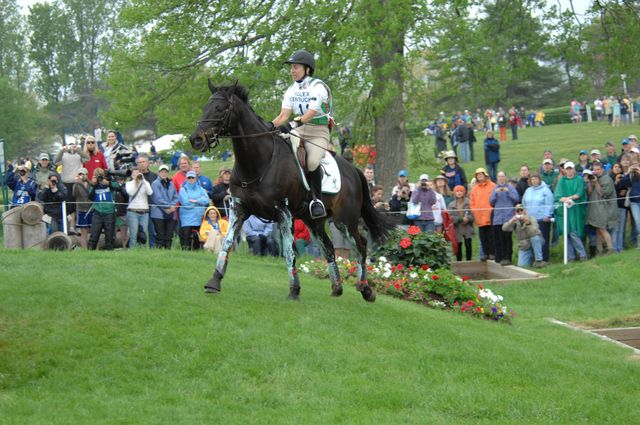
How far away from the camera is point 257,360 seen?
1032 cm

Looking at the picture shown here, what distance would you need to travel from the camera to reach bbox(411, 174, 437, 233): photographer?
2211cm

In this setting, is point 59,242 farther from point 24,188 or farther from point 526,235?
point 526,235

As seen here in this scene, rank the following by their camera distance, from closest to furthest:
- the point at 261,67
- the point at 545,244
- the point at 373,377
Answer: the point at 373,377, the point at 545,244, the point at 261,67

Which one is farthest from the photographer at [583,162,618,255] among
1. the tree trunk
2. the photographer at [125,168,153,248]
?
the photographer at [125,168,153,248]

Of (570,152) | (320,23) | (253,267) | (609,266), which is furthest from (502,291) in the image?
(570,152)

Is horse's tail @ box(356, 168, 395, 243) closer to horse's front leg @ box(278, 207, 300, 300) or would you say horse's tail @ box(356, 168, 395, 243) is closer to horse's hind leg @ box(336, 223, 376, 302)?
→ horse's hind leg @ box(336, 223, 376, 302)

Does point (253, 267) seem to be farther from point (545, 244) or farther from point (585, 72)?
point (585, 72)

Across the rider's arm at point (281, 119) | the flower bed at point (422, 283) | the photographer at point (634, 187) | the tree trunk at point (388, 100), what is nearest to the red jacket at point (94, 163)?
the flower bed at point (422, 283)

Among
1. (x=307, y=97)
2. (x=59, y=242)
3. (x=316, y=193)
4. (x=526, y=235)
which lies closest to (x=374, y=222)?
(x=316, y=193)

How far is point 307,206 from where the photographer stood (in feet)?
44.0

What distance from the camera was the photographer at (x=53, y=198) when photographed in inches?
802

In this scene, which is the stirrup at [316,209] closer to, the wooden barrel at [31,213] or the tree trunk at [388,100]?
the wooden barrel at [31,213]

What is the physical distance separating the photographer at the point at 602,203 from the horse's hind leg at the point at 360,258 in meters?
9.31

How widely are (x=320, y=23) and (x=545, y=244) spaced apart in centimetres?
835
